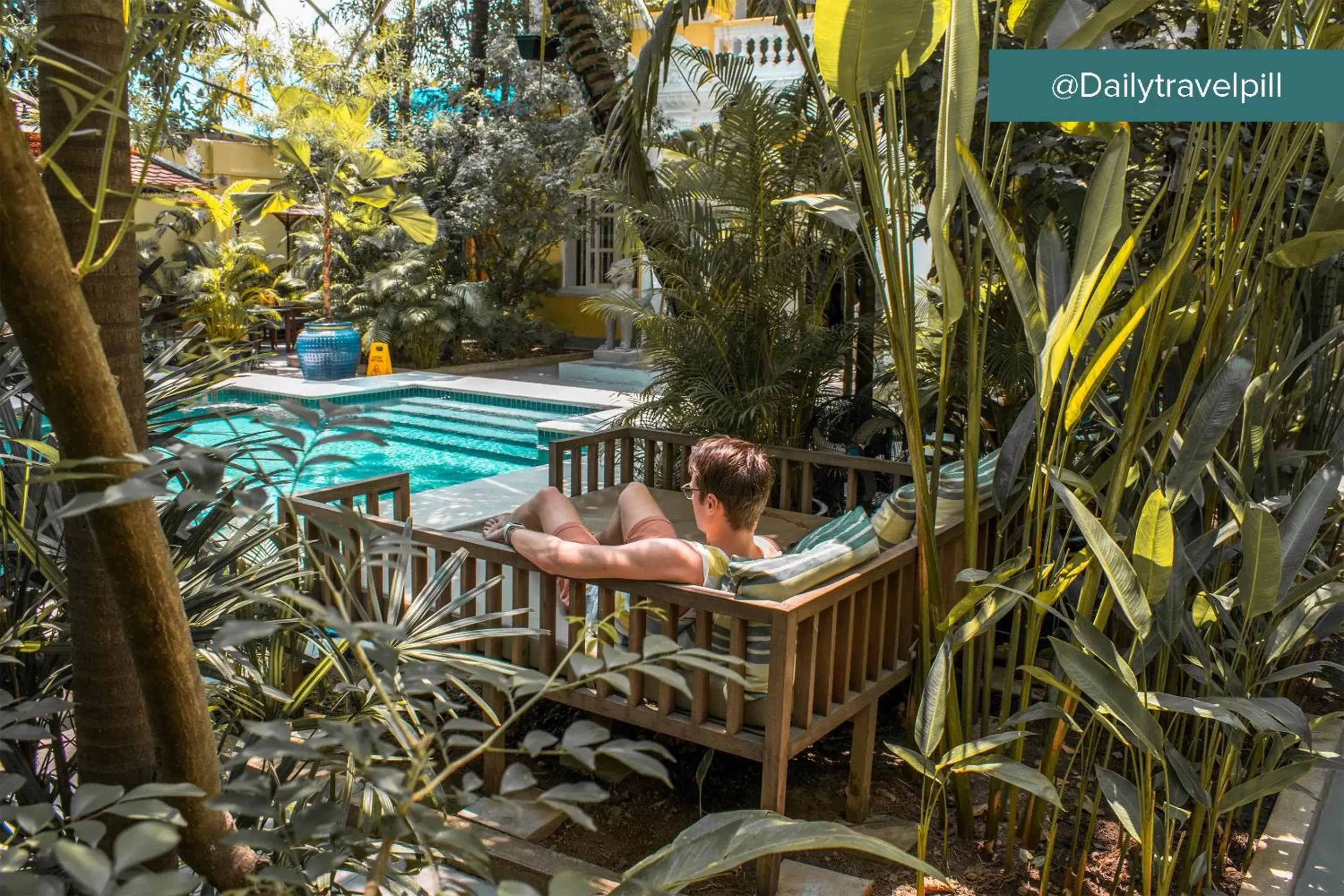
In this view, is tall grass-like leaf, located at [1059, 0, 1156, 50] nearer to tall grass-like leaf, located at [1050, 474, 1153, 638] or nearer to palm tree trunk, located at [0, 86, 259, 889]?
tall grass-like leaf, located at [1050, 474, 1153, 638]

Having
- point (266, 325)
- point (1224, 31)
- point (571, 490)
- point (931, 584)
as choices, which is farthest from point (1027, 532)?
point (266, 325)

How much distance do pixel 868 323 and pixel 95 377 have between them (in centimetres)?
462

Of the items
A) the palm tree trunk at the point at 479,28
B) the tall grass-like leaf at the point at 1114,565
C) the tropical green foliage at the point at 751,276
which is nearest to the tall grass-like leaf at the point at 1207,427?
the tall grass-like leaf at the point at 1114,565

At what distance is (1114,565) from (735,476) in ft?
3.70

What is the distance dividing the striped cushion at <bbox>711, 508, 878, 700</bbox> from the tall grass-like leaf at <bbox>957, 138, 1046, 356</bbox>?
73 centimetres

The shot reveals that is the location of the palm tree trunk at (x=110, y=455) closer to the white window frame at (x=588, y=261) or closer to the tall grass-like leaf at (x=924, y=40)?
the tall grass-like leaf at (x=924, y=40)

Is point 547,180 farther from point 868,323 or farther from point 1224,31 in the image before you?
point 1224,31

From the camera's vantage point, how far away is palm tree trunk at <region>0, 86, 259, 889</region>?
83cm

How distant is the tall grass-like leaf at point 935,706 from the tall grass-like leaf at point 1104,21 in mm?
1346

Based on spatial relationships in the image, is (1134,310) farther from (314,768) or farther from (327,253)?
(327,253)

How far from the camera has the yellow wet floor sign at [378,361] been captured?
13000 mm

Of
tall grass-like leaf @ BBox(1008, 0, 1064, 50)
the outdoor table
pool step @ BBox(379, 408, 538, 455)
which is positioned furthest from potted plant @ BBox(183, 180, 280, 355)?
tall grass-like leaf @ BBox(1008, 0, 1064, 50)

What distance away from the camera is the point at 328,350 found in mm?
12438

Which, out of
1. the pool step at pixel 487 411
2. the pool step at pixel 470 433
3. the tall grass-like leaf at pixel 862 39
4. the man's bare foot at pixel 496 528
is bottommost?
the pool step at pixel 470 433
